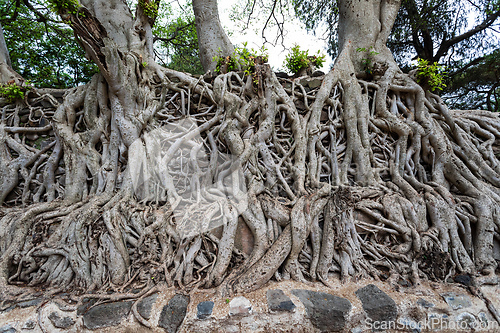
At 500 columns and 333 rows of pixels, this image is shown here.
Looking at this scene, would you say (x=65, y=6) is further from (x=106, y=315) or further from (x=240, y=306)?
(x=240, y=306)

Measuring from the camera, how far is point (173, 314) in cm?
216

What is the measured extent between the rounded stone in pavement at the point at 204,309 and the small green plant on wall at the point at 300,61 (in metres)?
3.74

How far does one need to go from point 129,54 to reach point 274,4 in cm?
360

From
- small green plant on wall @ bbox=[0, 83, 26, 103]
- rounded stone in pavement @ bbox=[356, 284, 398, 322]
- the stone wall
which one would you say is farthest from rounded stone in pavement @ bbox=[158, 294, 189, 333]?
small green plant on wall @ bbox=[0, 83, 26, 103]

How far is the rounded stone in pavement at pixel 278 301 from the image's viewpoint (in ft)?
7.10

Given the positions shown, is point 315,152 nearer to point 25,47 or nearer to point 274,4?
point 274,4

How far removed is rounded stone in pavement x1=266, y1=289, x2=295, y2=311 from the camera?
2.16m

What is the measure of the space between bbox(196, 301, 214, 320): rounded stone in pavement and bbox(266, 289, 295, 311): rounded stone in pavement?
511mm

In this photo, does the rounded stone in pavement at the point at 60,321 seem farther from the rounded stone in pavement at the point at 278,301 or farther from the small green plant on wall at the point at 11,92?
the small green plant on wall at the point at 11,92

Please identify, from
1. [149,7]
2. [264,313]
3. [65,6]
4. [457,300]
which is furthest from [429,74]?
[65,6]

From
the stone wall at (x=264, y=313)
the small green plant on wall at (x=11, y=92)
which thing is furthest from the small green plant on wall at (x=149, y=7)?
the stone wall at (x=264, y=313)

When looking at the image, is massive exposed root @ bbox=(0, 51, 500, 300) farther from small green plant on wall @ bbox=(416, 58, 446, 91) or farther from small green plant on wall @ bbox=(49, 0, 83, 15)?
small green plant on wall @ bbox=(49, 0, 83, 15)

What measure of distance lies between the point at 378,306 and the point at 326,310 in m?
0.49

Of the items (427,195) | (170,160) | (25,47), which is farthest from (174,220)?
(25,47)
